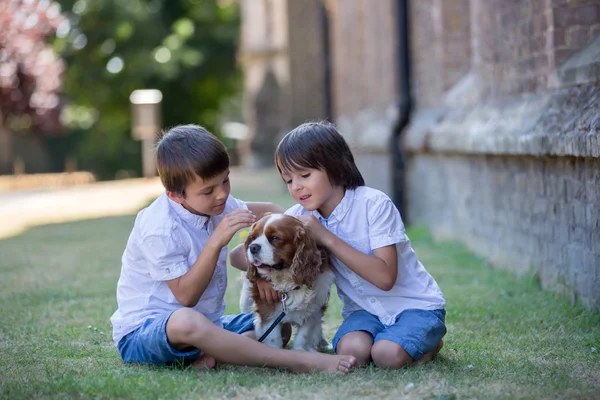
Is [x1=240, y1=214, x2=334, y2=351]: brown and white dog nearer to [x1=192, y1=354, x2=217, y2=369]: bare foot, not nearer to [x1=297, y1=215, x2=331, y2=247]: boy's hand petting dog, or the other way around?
[x1=297, y1=215, x2=331, y2=247]: boy's hand petting dog

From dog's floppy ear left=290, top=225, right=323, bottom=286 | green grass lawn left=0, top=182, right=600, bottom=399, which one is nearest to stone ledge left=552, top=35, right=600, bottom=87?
green grass lawn left=0, top=182, right=600, bottom=399

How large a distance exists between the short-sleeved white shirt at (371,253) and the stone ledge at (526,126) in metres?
1.42

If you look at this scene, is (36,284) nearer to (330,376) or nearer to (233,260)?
(233,260)

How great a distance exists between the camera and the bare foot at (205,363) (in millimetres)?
4438

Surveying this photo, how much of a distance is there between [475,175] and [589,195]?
11.2ft

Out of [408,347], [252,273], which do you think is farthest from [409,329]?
[252,273]

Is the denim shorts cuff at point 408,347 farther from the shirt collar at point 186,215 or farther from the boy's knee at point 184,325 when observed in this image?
the shirt collar at point 186,215

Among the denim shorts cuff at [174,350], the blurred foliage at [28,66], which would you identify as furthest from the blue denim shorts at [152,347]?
the blurred foliage at [28,66]

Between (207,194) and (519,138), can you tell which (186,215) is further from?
(519,138)

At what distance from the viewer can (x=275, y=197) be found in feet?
59.6

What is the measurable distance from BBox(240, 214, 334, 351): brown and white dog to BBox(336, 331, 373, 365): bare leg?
0.20 m

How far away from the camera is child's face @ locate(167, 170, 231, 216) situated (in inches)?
176

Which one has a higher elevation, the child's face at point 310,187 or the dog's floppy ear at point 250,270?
the child's face at point 310,187

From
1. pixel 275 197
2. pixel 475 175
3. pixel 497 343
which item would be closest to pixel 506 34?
pixel 475 175
